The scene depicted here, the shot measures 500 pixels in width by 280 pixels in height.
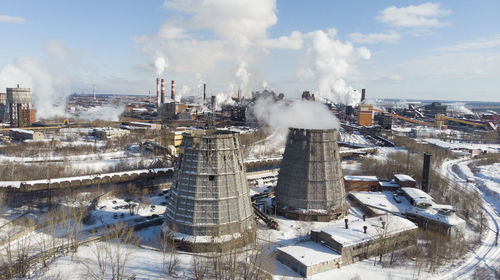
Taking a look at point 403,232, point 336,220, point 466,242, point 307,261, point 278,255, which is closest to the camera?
point 307,261

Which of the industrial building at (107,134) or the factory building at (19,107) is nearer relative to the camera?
the industrial building at (107,134)

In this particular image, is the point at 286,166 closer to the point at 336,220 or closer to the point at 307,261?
the point at 336,220

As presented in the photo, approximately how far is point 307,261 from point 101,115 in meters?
107

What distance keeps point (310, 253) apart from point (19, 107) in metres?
84.4

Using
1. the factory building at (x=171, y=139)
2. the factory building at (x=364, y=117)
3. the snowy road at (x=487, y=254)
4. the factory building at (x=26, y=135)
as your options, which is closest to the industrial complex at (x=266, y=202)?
the snowy road at (x=487, y=254)

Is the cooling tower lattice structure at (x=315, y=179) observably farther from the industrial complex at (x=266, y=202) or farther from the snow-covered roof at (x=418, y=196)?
the snow-covered roof at (x=418, y=196)

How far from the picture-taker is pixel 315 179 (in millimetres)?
29078

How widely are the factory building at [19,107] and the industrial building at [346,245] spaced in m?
82.7

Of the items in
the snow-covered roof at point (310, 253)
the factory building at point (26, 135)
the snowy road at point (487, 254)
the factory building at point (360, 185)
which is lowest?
the snowy road at point (487, 254)

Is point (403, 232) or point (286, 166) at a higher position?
point (286, 166)

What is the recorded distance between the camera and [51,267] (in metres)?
19.5

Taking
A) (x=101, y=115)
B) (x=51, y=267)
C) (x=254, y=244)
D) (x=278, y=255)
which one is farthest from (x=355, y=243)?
(x=101, y=115)

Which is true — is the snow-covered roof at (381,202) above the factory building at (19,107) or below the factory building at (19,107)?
below

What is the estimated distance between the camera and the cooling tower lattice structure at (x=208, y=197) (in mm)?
21922
